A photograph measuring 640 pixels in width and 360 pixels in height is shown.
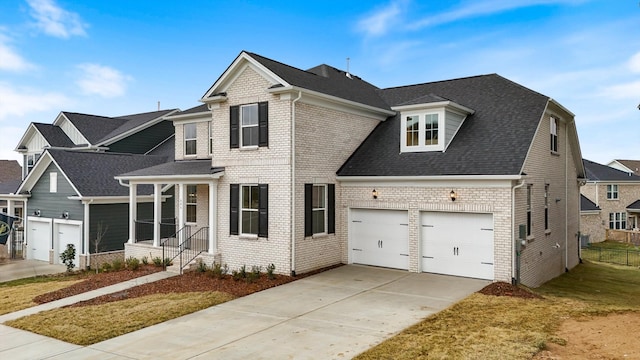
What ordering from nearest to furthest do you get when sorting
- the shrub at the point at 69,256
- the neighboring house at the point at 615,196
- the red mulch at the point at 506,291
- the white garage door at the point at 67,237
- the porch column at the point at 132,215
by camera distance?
the red mulch at the point at 506,291 → the porch column at the point at 132,215 → the shrub at the point at 69,256 → the white garage door at the point at 67,237 → the neighboring house at the point at 615,196

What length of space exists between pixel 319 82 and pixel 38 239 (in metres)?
17.7

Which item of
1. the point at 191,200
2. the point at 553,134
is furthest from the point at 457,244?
the point at 191,200

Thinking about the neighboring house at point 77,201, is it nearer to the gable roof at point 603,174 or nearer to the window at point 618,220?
the gable roof at point 603,174

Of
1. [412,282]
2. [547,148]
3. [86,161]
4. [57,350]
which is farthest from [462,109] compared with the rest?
[86,161]

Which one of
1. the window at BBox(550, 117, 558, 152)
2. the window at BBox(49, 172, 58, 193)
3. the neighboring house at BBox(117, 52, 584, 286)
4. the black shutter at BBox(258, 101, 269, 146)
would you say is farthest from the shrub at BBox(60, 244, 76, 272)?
the window at BBox(550, 117, 558, 152)

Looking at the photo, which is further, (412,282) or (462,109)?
(462,109)

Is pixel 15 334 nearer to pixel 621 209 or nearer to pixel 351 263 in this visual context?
pixel 351 263

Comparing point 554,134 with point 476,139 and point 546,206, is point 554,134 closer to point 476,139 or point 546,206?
point 546,206

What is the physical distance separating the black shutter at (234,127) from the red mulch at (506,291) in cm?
937

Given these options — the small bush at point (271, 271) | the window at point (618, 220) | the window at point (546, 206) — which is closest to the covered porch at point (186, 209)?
the small bush at point (271, 271)

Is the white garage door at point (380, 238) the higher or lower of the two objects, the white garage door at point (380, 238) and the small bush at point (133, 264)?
the higher

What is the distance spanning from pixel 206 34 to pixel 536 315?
20.7 meters

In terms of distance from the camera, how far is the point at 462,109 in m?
16.7

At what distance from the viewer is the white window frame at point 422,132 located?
634 inches
